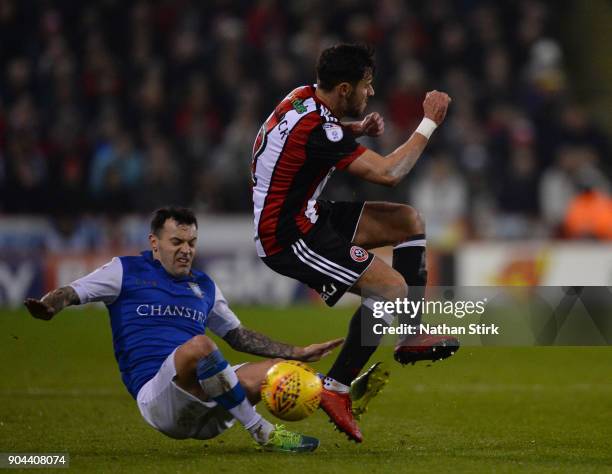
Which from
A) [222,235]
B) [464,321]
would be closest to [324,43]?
[222,235]

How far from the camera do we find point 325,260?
272 inches

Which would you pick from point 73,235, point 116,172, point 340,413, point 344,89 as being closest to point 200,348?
point 340,413

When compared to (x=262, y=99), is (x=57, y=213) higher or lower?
lower

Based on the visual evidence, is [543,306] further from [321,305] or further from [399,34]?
[399,34]

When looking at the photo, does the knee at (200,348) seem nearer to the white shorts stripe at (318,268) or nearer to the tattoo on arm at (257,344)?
the tattoo on arm at (257,344)

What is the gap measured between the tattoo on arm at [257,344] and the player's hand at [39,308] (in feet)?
4.00

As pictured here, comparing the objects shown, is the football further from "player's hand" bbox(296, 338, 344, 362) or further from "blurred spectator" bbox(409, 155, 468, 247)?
"blurred spectator" bbox(409, 155, 468, 247)

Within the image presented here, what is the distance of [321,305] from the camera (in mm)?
16109

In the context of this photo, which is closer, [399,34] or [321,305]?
[321,305]

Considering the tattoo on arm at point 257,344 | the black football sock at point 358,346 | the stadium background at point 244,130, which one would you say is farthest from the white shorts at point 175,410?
the stadium background at point 244,130

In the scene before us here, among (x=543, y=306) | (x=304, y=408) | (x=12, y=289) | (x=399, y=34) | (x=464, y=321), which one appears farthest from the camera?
(x=399, y=34)

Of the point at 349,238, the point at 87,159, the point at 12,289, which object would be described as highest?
the point at 349,238

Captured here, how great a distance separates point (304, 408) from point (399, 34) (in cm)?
1256

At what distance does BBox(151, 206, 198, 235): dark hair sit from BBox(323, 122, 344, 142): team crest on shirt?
2.84 feet
